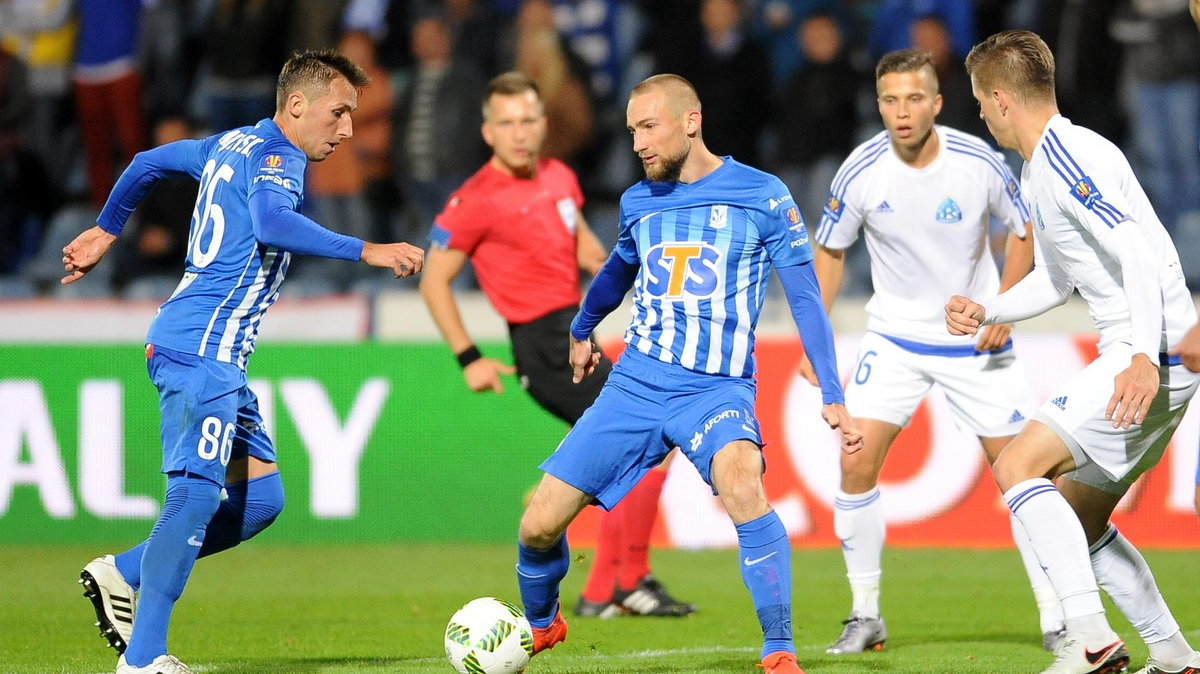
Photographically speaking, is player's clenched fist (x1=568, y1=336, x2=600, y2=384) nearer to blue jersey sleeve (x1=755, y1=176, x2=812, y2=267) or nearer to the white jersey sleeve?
blue jersey sleeve (x1=755, y1=176, x2=812, y2=267)

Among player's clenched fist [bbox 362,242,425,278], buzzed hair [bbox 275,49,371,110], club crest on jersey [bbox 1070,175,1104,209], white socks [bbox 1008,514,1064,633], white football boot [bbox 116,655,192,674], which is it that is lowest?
white socks [bbox 1008,514,1064,633]

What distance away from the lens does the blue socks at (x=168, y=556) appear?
5309mm

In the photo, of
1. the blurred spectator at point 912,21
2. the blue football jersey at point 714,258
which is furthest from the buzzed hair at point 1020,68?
the blurred spectator at point 912,21

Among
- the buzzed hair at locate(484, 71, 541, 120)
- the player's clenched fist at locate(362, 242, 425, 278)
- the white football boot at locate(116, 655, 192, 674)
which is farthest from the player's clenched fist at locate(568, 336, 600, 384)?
the buzzed hair at locate(484, 71, 541, 120)

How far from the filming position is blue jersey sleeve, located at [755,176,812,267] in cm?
551

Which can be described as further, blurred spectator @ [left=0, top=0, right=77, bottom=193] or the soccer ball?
blurred spectator @ [left=0, top=0, right=77, bottom=193]

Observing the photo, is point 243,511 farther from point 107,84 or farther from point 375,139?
point 107,84

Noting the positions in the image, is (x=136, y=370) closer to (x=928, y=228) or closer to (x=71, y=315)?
(x=71, y=315)

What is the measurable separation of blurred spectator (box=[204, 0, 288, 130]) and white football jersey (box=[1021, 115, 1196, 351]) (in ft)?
30.0

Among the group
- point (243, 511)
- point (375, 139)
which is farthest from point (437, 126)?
point (243, 511)

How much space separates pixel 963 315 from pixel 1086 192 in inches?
24.3

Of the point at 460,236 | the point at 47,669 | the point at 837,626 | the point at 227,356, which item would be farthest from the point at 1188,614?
the point at 47,669

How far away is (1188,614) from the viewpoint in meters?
7.36

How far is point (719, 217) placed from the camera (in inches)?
218
